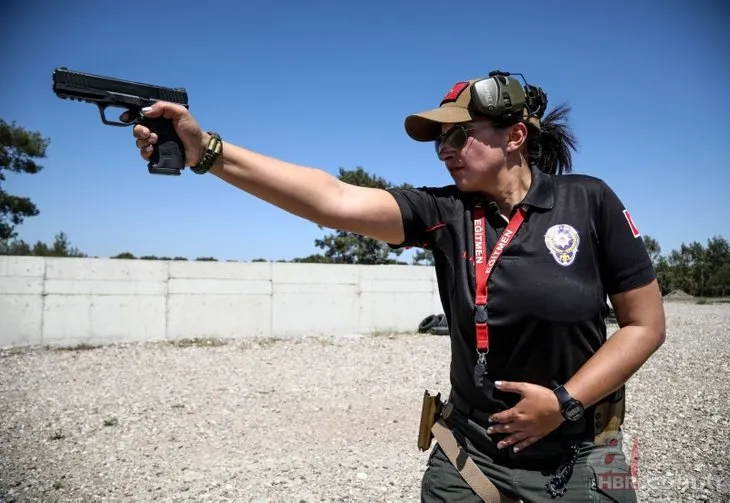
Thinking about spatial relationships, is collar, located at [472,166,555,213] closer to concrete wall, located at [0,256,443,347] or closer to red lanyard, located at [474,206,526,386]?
red lanyard, located at [474,206,526,386]

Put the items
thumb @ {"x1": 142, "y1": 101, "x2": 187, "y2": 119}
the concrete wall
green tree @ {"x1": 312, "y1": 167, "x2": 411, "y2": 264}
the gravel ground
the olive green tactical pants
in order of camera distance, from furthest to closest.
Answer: green tree @ {"x1": 312, "y1": 167, "x2": 411, "y2": 264}
the concrete wall
the gravel ground
the olive green tactical pants
thumb @ {"x1": 142, "y1": 101, "x2": 187, "y2": 119}

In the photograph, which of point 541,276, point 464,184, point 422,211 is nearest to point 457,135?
point 464,184

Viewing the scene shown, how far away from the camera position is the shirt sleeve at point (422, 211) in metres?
1.98

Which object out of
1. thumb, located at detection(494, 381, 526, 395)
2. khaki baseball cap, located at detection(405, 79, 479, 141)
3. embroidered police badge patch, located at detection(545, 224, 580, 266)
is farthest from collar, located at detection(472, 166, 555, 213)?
thumb, located at detection(494, 381, 526, 395)

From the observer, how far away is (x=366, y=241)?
34.9 m

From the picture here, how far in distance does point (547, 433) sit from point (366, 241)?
3318cm

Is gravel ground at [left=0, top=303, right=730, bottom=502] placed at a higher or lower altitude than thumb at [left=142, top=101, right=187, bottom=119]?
lower

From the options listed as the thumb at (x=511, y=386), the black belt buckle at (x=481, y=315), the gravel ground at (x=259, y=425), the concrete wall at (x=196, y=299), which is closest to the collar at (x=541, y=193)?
the black belt buckle at (x=481, y=315)

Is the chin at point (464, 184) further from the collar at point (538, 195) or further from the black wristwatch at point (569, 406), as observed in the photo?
the black wristwatch at point (569, 406)

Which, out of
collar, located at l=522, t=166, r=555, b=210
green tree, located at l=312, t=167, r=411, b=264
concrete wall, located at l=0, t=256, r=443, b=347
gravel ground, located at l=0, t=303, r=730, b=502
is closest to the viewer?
collar, located at l=522, t=166, r=555, b=210

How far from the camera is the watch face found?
5.71 feet

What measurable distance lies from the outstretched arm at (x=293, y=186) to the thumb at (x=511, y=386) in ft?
2.16

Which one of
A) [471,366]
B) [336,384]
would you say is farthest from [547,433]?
[336,384]

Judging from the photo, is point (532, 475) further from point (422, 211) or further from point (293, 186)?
point (293, 186)
